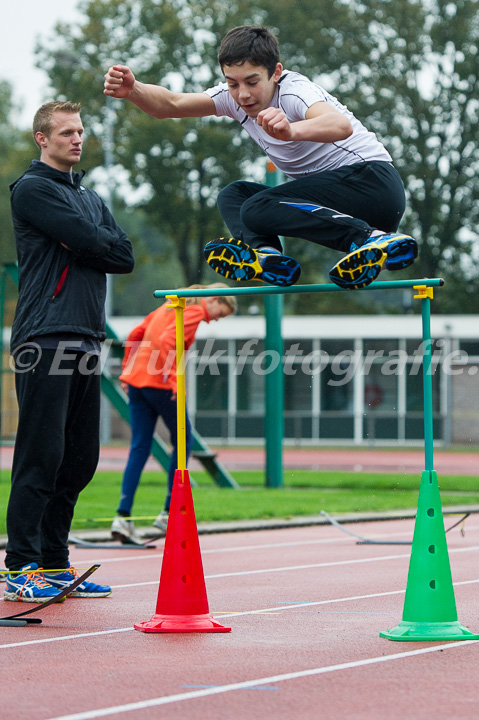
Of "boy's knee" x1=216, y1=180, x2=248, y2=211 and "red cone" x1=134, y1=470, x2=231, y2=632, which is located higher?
"boy's knee" x1=216, y1=180, x2=248, y2=211

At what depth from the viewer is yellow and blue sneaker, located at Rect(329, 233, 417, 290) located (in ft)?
17.2

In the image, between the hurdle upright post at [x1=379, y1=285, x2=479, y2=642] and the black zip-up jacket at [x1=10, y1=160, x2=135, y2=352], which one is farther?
the black zip-up jacket at [x1=10, y1=160, x2=135, y2=352]

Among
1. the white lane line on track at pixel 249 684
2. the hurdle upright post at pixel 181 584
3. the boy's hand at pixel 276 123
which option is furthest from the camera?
the hurdle upright post at pixel 181 584

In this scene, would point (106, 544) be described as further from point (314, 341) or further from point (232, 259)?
point (314, 341)

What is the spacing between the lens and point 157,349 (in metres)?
10.1

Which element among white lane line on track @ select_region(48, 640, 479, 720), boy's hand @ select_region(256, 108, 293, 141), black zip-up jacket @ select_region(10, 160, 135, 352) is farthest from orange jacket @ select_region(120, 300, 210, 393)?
white lane line on track @ select_region(48, 640, 479, 720)

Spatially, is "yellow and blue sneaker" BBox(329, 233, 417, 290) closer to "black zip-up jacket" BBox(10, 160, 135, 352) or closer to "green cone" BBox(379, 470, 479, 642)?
"green cone" BBox(379, 470, 479, 642)

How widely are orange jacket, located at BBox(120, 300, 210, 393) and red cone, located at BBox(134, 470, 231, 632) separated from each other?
4047 millimetres

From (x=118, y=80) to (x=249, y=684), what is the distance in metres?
3.09

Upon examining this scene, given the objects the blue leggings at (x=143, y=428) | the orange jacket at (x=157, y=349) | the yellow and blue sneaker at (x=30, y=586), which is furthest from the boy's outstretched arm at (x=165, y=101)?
the blue leggings at (x=143, y=428)

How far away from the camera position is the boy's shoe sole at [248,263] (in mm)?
5660

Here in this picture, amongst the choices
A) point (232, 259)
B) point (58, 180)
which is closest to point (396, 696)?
point (232, 259)

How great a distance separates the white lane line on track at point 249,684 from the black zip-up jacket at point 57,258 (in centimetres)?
263

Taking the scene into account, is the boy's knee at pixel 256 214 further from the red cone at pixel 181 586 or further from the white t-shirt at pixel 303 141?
the red cone at pixel 181 586
